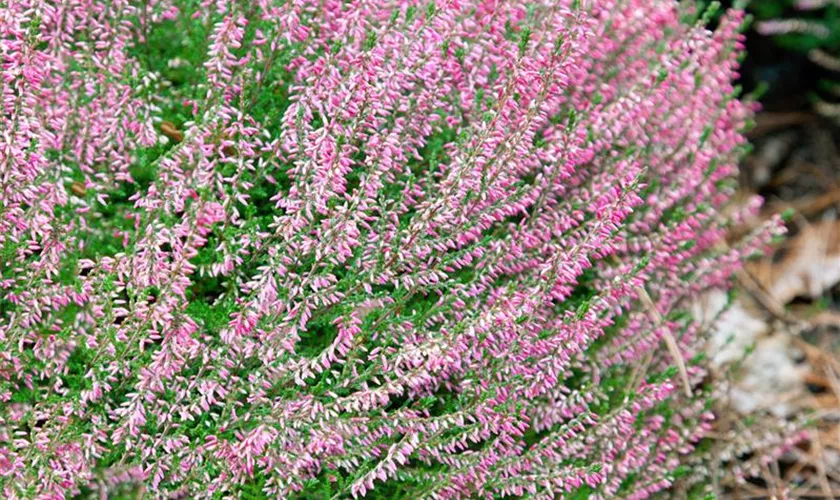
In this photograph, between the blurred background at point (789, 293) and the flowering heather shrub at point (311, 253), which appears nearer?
the flowering heather shrub at point (311, 253)

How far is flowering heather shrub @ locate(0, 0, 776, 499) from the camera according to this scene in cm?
224

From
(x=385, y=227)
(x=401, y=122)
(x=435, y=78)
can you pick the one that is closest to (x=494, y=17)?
(x=435, y=78)

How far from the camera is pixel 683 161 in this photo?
322 cm

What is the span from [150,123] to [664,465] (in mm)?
1789

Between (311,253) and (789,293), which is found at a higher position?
(311,253)

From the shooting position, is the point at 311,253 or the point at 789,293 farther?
the point at 789,293

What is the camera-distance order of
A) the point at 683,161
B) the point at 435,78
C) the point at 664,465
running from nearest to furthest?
1. the point at 435,78
2. the point at 664,465
3. the point at 683,161

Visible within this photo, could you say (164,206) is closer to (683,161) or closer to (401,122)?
(401,122)

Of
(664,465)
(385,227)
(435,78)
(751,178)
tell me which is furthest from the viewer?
(751,178)

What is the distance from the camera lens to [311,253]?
2.31 meters

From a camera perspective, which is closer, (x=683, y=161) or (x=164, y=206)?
(x=164, y=206)

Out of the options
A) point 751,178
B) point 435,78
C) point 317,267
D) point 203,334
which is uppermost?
point 435,78

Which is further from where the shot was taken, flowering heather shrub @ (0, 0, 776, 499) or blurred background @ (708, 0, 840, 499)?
blurred background @ (708, 0, 840, 499)

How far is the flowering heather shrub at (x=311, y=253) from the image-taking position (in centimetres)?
224
